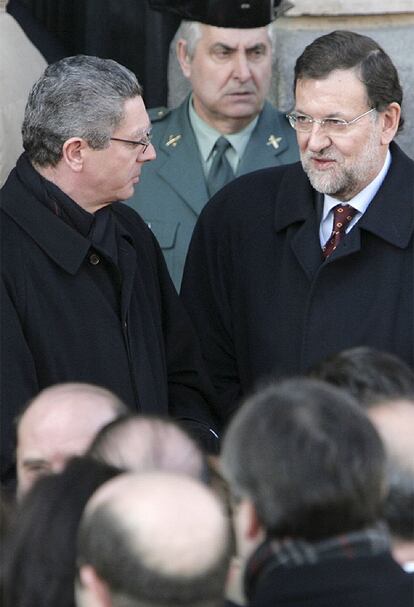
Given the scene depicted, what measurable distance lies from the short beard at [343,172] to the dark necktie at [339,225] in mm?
38

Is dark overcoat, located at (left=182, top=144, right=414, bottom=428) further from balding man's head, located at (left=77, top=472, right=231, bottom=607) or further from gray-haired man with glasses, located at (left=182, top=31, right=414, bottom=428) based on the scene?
balding man's head, located at (left=77, top=472, right=231, bottom=607)

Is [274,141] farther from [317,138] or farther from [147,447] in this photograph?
[147,447]

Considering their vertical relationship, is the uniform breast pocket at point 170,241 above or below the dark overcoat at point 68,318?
below

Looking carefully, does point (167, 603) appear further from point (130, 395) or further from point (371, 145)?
point (371, 145)

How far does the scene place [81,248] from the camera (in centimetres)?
409

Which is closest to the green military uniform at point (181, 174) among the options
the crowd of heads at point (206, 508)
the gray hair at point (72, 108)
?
the gray hair at point (72, 108)

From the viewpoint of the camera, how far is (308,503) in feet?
8.22

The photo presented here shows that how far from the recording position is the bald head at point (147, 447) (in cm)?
286

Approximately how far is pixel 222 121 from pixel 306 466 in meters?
3.06

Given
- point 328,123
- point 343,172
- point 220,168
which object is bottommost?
point 220,168

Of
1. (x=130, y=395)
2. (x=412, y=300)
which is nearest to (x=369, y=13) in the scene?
(x=412, y=300)

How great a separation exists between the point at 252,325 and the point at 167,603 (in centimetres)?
207

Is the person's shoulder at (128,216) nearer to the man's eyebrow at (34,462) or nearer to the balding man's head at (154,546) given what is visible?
the man's eyebrow at (34,462)

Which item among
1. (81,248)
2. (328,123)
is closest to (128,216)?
(81,248)
